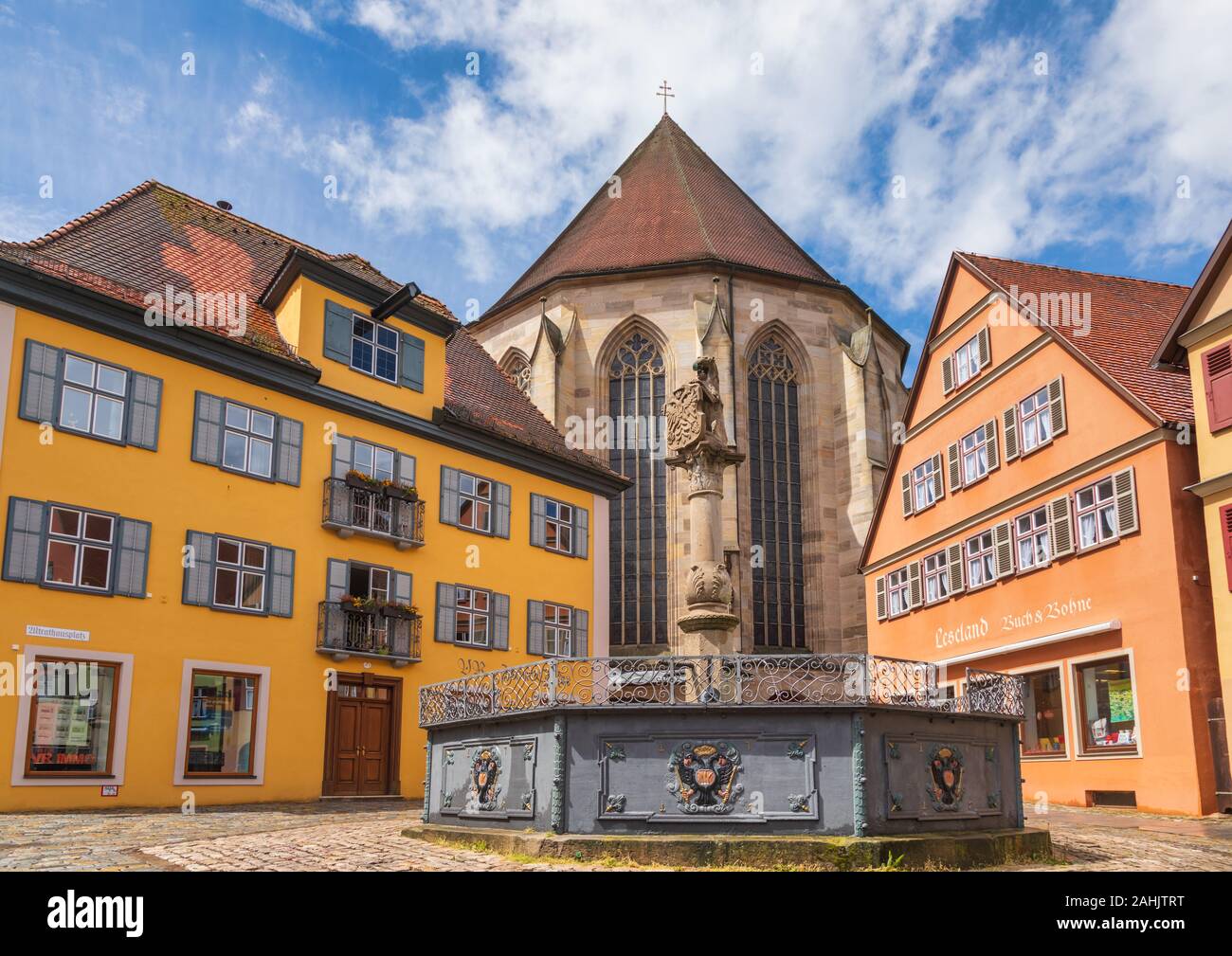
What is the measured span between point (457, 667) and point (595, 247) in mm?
21715

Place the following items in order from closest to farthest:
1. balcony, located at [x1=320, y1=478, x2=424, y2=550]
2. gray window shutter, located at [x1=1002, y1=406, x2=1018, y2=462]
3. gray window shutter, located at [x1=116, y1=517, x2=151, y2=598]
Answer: gray window shutter, located at [x1=116, y1=517, x2=151, y2=598]
balcony, located at [x1=320, y1=478, x2=424, y2=550]
gray window shutter, located at [x1=1002, y1=406, x2=1018, y2=462]

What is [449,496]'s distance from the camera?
83.1ft

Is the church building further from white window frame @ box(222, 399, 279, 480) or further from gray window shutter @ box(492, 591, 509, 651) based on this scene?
white window frame @ box(222, 399, 279, 480)

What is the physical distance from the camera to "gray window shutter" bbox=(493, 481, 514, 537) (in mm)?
26281

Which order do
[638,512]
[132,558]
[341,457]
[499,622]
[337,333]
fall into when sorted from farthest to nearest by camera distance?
1. [638,512]
2. [499,622]
3. [337,333]
4. [341,457]
5. [132,558]

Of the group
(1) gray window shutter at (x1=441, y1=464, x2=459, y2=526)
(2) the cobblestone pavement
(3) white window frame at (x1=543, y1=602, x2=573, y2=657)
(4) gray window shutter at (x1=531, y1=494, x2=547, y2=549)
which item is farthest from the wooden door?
(4) gray window shutter at (x1=531, y1=494, x2=547, y2=549)

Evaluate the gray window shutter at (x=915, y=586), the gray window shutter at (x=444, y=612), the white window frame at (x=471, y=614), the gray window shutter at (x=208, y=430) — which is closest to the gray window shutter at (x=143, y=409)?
the gray window shutter at (x=208, y=430)

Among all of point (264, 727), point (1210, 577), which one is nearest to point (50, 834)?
point (264, 727)

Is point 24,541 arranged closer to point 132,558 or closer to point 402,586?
point 132,558

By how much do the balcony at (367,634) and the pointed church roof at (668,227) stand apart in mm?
19435

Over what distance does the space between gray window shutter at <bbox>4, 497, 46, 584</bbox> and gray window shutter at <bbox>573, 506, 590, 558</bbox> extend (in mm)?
12898

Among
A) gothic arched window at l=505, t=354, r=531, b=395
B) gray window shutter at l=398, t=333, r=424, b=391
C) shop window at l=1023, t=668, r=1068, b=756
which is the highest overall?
gothic arched window at l=505, t=354, r=531, b=395

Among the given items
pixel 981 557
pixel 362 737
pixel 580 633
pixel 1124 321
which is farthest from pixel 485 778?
pixel 1124 321

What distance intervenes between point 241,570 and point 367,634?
286 cm
